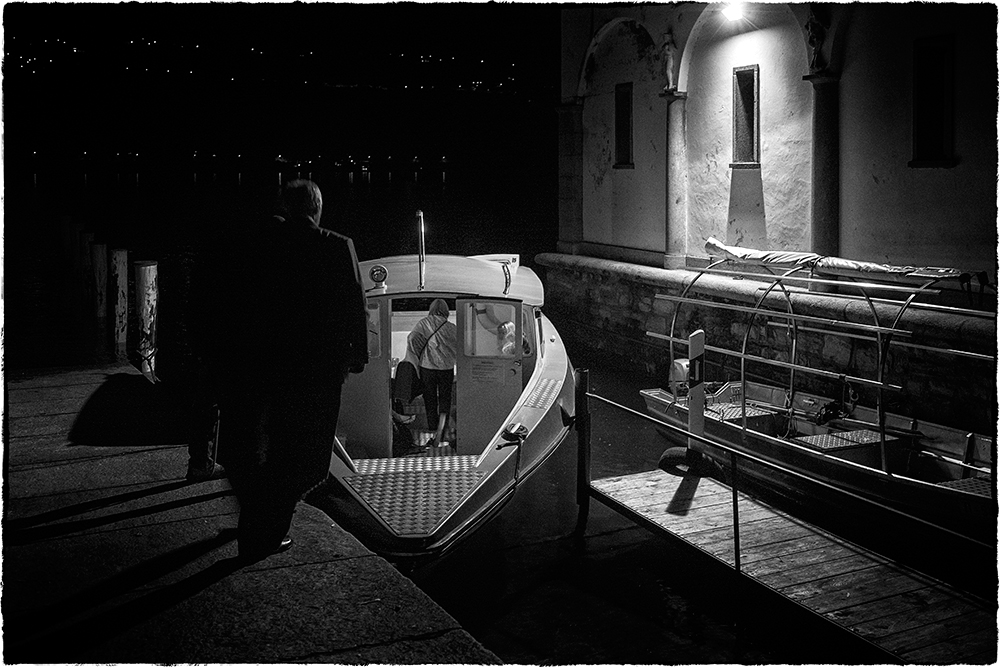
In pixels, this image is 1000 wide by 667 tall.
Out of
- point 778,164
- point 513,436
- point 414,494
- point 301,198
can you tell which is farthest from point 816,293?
point 301,198

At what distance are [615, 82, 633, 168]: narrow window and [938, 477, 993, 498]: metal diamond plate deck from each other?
731 cm

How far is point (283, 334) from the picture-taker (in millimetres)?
4090

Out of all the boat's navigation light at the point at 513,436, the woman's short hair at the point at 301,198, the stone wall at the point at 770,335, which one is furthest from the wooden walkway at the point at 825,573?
the woman's short hair at the point at 301,198

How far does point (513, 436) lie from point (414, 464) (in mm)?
601

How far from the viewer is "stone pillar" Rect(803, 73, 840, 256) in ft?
31.5

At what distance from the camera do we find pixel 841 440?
7355 millimetres

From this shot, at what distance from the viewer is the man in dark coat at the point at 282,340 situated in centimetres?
404

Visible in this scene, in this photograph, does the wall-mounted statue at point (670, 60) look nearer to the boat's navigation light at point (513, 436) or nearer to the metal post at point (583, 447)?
the metal post at point (583, 447)

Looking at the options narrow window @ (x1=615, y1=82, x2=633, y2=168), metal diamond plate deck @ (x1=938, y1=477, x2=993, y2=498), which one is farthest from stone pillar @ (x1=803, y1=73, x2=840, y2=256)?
metal diamond plate deck @ (x1=938, y1=477, x2=993, y2=498)

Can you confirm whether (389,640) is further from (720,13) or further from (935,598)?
(720,13)

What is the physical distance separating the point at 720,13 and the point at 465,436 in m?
6.29

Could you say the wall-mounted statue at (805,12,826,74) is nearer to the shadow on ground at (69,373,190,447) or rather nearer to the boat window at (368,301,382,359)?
the boat window at (368,301,382,359)

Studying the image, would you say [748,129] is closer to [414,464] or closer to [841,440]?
[841,440]

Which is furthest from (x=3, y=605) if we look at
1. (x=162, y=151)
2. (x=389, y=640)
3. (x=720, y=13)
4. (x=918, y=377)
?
(x=162, y=151)
